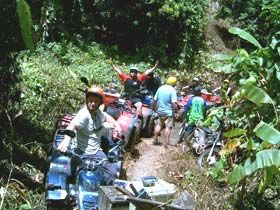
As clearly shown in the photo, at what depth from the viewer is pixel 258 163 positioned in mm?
5594

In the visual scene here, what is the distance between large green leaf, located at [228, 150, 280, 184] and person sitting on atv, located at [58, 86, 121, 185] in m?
1.80

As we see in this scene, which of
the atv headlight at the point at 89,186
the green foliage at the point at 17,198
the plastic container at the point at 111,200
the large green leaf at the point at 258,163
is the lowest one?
the green foliage at the point at 17,198

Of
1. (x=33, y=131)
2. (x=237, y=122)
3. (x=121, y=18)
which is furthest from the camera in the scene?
(x=121, y=18)

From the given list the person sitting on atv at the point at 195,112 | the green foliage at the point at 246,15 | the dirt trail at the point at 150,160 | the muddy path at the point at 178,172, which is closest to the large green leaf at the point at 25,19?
the muddy path at the point at 178,172

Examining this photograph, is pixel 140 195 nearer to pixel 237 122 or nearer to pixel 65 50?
pixel 237 122

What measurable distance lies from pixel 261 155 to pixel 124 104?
17.0ft

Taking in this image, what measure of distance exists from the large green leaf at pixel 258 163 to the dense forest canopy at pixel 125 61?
0.04ft

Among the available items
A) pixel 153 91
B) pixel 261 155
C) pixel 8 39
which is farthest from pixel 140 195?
pixel 153 91

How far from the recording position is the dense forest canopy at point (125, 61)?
21.0ft

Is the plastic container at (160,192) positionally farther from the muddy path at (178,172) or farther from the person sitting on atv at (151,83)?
the person sitting on atv at (151,83)

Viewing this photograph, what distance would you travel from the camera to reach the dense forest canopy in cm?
639

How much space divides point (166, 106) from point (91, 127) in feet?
13.4

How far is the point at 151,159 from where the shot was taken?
10.1 meters

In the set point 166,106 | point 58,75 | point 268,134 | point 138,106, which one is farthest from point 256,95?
point 58,75
